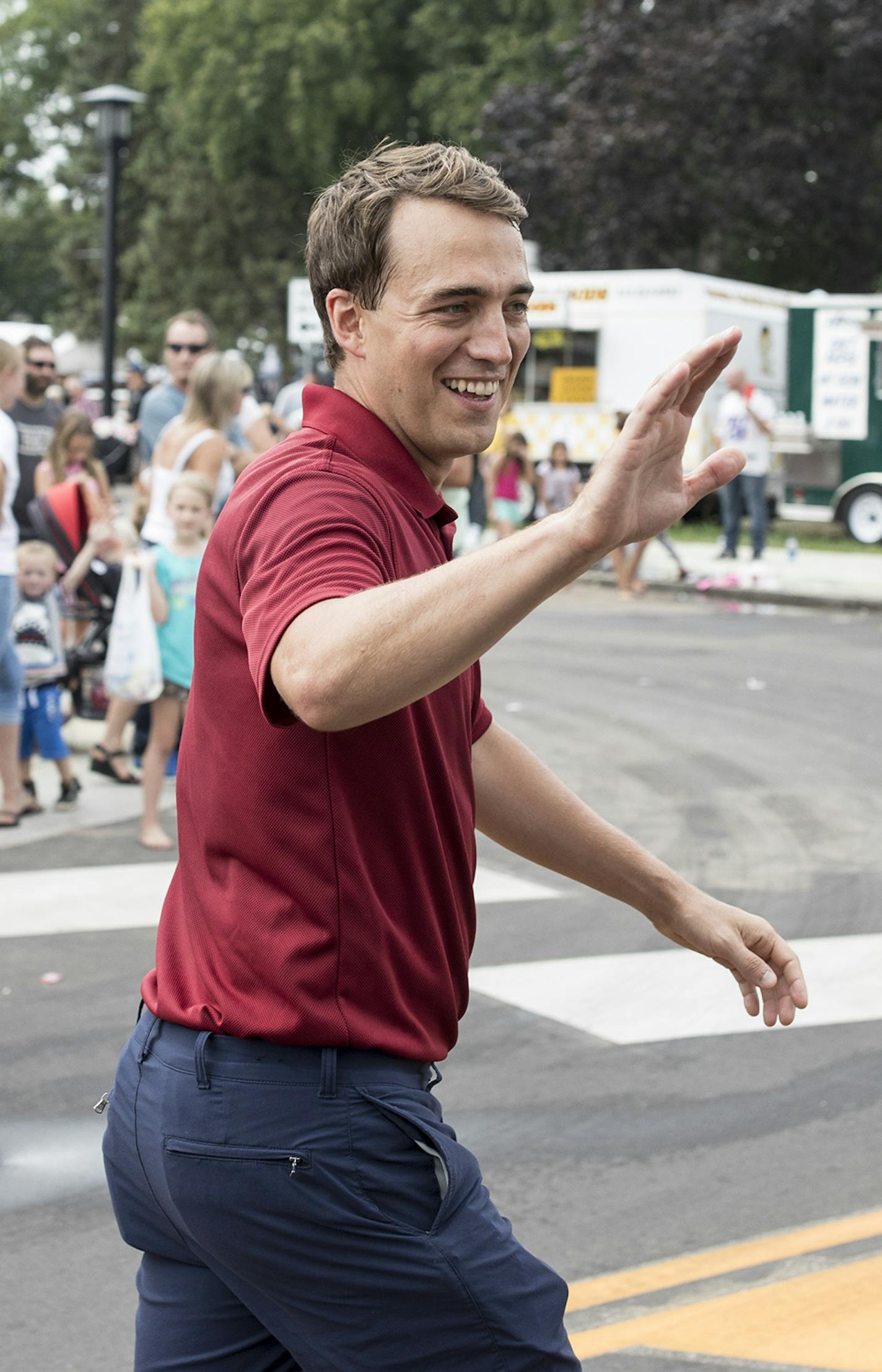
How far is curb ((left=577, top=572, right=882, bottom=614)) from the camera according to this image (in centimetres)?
1758

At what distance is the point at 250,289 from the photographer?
50.2 m

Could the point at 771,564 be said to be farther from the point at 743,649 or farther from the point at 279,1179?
the point at 279,1179

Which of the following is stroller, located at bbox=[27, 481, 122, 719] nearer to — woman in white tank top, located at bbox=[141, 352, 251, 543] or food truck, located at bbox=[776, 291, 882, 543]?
woman in white tank top, located at bbox=[141, 352, 251, 543]

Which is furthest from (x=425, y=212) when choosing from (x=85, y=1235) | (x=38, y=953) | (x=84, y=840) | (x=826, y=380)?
(x=826, y=380)

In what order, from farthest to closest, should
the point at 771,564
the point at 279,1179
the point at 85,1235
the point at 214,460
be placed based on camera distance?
the point at 771,564
the point at 214,460
the point at 85,1235
the point at 279,1179

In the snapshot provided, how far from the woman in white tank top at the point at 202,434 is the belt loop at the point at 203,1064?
6.13 meters

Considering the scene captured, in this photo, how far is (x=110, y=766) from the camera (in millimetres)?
8867

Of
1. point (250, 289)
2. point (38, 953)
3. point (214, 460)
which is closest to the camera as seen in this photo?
point (38, 953)

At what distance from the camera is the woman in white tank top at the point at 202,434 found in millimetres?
8117

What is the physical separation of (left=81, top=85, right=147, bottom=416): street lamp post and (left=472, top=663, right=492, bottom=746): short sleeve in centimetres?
1674

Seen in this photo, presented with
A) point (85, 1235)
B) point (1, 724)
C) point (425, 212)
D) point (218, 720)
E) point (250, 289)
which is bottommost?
point (85, 1235)

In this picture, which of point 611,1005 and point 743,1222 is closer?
point 743,1222

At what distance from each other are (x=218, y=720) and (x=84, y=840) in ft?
18.9

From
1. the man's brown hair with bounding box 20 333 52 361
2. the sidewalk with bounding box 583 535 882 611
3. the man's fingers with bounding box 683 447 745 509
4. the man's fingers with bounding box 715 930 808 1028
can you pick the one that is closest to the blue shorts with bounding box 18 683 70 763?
the man's brown hair with bounding box 20 333 52 361
